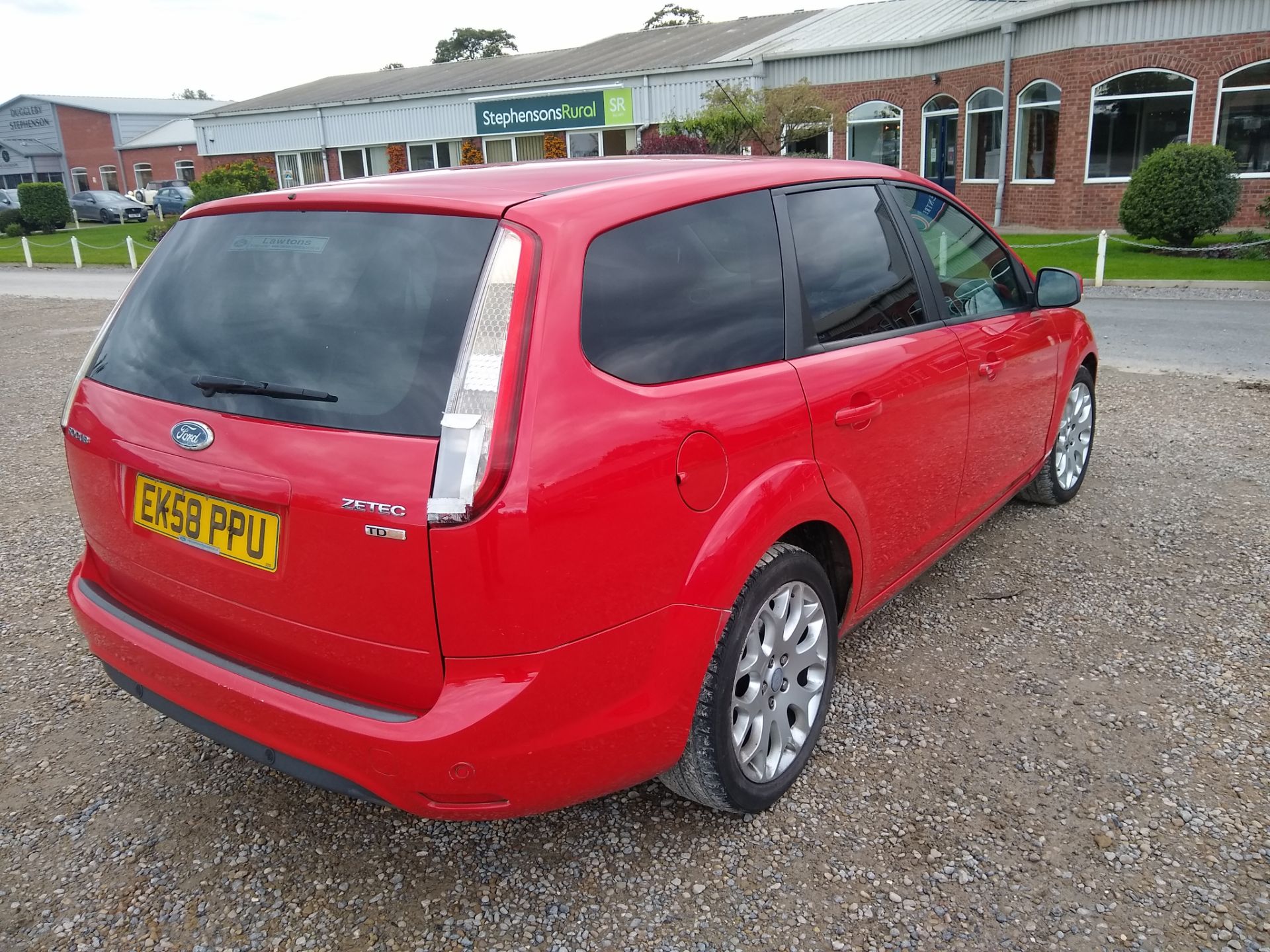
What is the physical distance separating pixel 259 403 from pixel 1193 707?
3.05 meters

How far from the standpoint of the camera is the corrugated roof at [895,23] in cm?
2222

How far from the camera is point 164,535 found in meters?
2.47

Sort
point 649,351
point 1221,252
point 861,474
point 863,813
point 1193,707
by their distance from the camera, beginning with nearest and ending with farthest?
point 649,351 → point 863,813 → point 861,474 → point 1193,707 → point 1221,252

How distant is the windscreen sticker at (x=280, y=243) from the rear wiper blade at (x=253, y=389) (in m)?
0.35

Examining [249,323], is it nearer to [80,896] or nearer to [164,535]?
[164,535]

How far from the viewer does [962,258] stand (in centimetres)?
390

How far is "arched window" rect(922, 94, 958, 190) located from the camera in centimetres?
2484

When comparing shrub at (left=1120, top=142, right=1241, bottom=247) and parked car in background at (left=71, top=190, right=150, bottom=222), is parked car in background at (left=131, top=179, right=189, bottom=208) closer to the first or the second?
parked car in background at (left=71, top=190, right=150, bottom=222)

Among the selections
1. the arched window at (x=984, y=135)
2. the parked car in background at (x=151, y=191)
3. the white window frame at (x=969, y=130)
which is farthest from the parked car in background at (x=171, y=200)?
the arched window at (x=984, y=135)

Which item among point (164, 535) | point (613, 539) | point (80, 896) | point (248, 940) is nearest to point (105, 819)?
point (80, 896)

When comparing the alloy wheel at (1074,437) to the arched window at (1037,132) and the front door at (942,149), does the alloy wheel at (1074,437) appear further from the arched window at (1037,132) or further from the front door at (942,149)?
the front door at (942,149)

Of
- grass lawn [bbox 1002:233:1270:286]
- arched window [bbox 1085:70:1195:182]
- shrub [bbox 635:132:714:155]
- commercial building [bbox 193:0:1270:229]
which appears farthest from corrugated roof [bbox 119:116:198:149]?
grass lawn [bbox 1002:233:1270:286]

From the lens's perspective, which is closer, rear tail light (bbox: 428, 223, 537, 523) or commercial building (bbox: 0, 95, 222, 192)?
rear tail light (bbox: 428, 223, 537, 523)

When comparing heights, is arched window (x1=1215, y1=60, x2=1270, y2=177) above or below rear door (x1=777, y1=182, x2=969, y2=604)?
above
